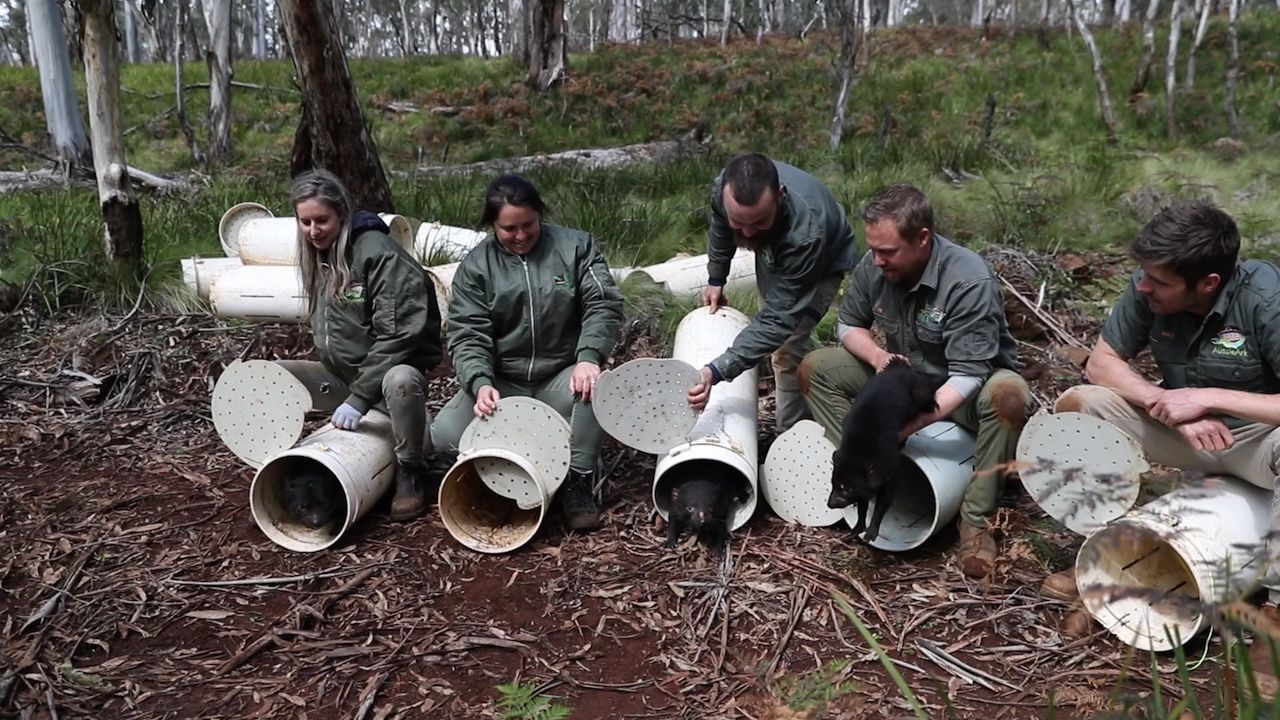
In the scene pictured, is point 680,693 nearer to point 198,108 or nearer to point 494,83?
point 494,83

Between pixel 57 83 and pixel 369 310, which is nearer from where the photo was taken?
pixel 369 310

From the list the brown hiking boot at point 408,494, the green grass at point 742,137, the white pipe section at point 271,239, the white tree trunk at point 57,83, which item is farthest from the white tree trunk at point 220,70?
the brown hiking boot at point 408,494

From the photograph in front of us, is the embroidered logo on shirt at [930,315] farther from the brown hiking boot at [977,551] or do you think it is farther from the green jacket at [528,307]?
the green jacket at [528,307]

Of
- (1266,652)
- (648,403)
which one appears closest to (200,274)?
(648,403)

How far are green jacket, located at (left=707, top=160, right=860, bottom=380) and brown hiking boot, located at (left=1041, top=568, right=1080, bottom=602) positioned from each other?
4.32ft

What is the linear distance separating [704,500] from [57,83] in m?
9.18

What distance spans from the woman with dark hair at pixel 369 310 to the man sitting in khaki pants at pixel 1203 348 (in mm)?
2566

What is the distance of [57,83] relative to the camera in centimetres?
908

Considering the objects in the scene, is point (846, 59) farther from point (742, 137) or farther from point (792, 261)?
point (792, 261)

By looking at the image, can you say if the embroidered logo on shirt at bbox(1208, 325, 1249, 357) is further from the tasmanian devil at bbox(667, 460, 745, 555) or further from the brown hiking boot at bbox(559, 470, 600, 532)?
the brown hiking boot at bbox(559, 470, 600, 532)

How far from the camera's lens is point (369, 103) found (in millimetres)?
16797

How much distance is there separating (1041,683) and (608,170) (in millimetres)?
7659

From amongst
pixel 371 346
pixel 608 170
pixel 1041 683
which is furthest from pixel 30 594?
pixel 608 170

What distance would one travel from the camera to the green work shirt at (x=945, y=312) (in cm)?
321
